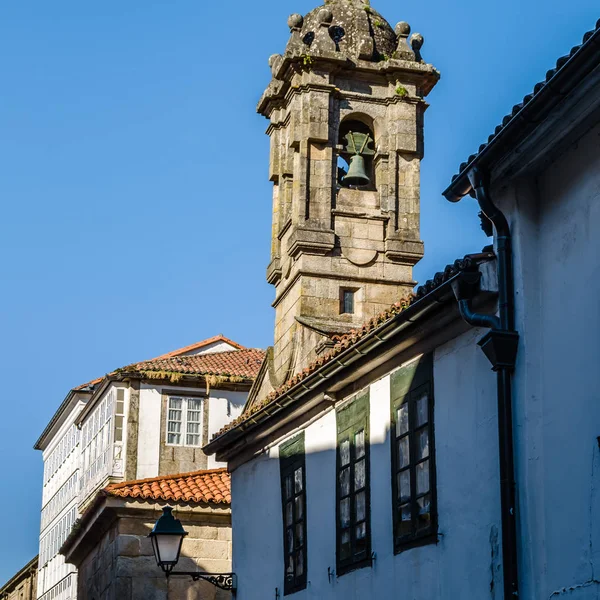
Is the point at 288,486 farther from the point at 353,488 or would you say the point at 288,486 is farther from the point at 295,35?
the point at 295,35

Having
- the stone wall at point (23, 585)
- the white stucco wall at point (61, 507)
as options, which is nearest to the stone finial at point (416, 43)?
the white stucco wall at point (61, 507)

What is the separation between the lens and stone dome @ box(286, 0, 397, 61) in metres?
24.4

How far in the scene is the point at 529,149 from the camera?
34.4 ft

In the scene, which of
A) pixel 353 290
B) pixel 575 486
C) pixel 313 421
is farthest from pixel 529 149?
pixel 353 290

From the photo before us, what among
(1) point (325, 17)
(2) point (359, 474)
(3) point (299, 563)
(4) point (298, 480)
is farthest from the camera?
(1) point (325, 17)

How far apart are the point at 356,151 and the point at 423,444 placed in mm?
12682

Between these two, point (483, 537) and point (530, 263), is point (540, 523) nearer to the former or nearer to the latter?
point (483, 537)

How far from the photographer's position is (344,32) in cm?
2506

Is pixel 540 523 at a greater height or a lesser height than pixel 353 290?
lesser

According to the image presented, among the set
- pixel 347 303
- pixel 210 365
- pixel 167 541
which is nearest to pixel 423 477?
pixel 167 541

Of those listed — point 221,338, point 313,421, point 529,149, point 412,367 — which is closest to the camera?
point 529,149

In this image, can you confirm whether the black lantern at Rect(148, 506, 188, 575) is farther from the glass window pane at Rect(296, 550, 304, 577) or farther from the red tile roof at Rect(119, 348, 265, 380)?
the red tile roof at Rect(119, 348, 265, 380)

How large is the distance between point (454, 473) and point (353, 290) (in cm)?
1195

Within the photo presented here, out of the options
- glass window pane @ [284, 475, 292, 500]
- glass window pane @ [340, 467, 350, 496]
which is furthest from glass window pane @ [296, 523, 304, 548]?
glass window pane @ [340, 467, 350, 496]
